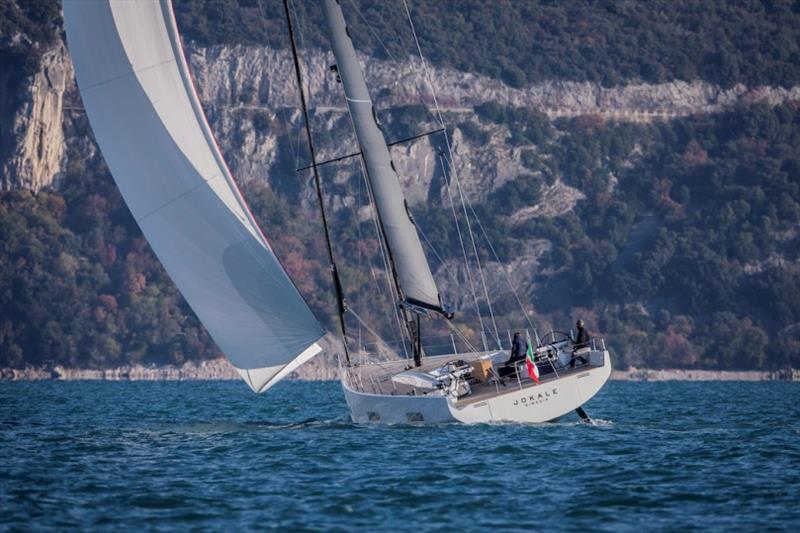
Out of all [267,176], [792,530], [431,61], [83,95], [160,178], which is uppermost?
[431,61]

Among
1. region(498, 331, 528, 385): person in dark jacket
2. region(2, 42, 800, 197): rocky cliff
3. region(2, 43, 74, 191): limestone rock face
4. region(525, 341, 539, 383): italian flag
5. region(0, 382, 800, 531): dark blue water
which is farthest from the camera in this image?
region(2, 42, 800, 197): rocky cliff

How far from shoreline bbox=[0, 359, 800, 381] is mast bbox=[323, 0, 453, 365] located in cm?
6481

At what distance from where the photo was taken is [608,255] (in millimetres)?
104375

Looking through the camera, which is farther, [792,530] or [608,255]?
[608,255]

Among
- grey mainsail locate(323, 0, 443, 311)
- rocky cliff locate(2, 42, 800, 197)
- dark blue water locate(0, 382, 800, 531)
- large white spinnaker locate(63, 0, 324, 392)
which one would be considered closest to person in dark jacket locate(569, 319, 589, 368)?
dark blue water locate(0, 382, 800, 531)

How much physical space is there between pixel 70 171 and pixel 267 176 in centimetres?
1587

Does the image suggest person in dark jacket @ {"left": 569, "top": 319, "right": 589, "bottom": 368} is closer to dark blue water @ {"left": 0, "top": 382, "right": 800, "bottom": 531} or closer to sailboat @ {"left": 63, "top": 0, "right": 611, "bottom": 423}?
sailboat @ {"left": 63, "top": 0, "right": 611, "bottom": 423}

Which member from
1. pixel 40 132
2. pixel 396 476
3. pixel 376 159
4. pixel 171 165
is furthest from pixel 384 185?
pixel 40 132

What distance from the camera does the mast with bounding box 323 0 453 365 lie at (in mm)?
29172

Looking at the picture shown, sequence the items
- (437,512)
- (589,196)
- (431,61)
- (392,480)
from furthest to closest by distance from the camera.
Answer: (431,61), (589,196), (392,480), (437,512)

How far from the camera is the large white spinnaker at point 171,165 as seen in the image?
26359 mm

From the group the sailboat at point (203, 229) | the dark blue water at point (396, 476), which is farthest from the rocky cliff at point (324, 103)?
the sailboat at point (203, 229)

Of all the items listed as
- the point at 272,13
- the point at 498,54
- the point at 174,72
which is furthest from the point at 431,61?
the point at 174,72

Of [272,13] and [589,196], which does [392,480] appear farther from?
[272,13]
